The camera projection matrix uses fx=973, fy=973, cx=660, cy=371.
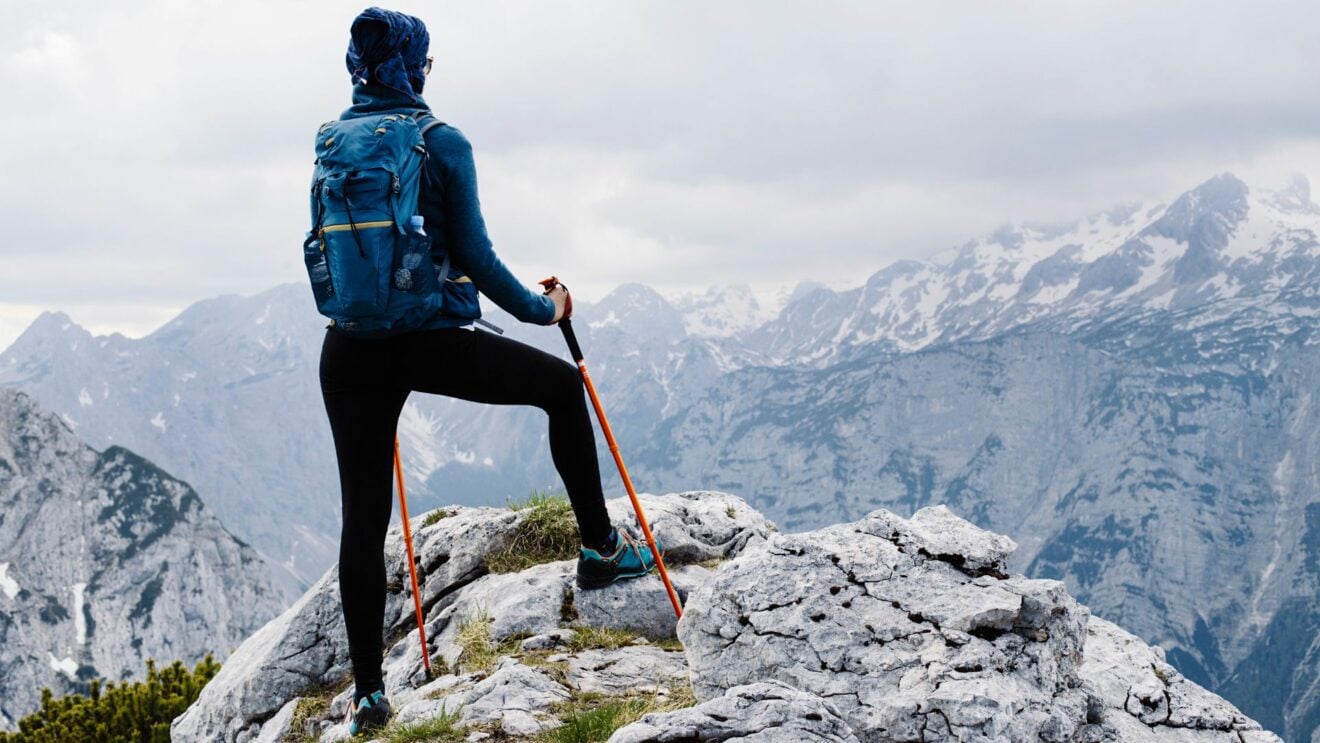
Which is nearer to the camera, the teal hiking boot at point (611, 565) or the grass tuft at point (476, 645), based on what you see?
the grass tuft at point (476, 645)

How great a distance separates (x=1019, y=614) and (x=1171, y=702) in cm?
167

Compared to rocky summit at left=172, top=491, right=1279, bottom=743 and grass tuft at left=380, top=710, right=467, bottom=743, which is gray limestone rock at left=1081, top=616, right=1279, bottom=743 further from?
grass tuft at left=380, top=710, right=467, bottom=743

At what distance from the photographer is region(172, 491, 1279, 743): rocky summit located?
568cm

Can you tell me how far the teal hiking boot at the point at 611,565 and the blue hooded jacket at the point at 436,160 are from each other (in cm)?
290

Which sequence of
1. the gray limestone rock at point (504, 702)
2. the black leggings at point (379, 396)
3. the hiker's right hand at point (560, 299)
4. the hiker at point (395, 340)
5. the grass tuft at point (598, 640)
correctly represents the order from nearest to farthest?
the gray limestone rock at point (504, 702), the hiker at point (395, 340), the black leggings at point (379, 396), the hiker's right hand at point (560, 299), the grass tuft at point (598, 640)

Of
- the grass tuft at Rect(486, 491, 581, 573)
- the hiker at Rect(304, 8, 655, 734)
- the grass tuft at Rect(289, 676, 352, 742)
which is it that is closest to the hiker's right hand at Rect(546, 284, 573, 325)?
the hiker at Rect(304, 8, 655, 734)

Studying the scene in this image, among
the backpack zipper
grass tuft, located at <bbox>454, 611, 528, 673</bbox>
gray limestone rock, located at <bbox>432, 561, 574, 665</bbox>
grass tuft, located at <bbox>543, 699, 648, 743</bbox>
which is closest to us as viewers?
grass tuft, located at <bbox>543, 699, 648, 743</bbox>

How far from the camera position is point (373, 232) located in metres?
6.41

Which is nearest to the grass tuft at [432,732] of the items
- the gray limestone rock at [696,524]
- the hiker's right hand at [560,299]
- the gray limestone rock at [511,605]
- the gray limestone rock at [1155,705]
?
the gray limestone rock at [511,605]

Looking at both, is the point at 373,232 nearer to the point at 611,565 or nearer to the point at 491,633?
the point at 611,565

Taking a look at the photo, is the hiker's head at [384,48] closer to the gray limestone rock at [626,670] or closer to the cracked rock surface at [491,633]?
the cracked rock surface at [491,633]

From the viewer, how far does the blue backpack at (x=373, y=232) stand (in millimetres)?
6422

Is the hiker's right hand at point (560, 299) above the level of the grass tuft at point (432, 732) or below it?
above

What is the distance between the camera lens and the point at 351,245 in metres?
6.45
